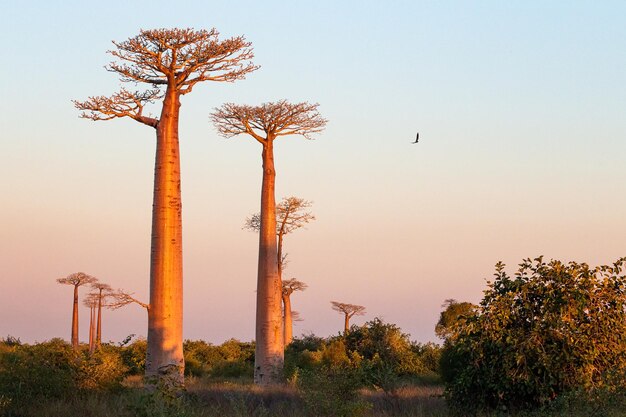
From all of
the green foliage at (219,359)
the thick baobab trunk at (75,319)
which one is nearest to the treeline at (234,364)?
the green foliage at (219,359)

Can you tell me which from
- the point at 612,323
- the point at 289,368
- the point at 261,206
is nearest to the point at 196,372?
the point at 289,368

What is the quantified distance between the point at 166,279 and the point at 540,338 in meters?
6.78

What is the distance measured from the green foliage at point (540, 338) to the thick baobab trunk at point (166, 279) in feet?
17.3

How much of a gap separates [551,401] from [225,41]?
9.73 metres

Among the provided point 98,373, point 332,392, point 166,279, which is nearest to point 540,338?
point 332,392

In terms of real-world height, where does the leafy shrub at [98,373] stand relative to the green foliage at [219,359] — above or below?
above

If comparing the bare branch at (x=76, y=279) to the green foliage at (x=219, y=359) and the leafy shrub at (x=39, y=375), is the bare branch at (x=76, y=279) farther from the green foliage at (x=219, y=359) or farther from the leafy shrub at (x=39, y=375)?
the leafy shrub at (x=39, y=375)

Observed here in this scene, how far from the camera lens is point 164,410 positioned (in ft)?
38.7

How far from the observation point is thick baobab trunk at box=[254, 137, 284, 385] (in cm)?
2533

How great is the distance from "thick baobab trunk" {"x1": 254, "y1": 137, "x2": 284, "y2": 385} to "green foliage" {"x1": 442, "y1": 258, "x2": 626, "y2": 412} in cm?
1112

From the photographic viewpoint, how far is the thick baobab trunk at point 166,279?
16891 millimetres

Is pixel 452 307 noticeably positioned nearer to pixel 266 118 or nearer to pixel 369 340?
pixel 369 340

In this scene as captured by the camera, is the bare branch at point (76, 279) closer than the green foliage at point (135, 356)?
No

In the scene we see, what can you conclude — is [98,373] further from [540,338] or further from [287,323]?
[287,323]
